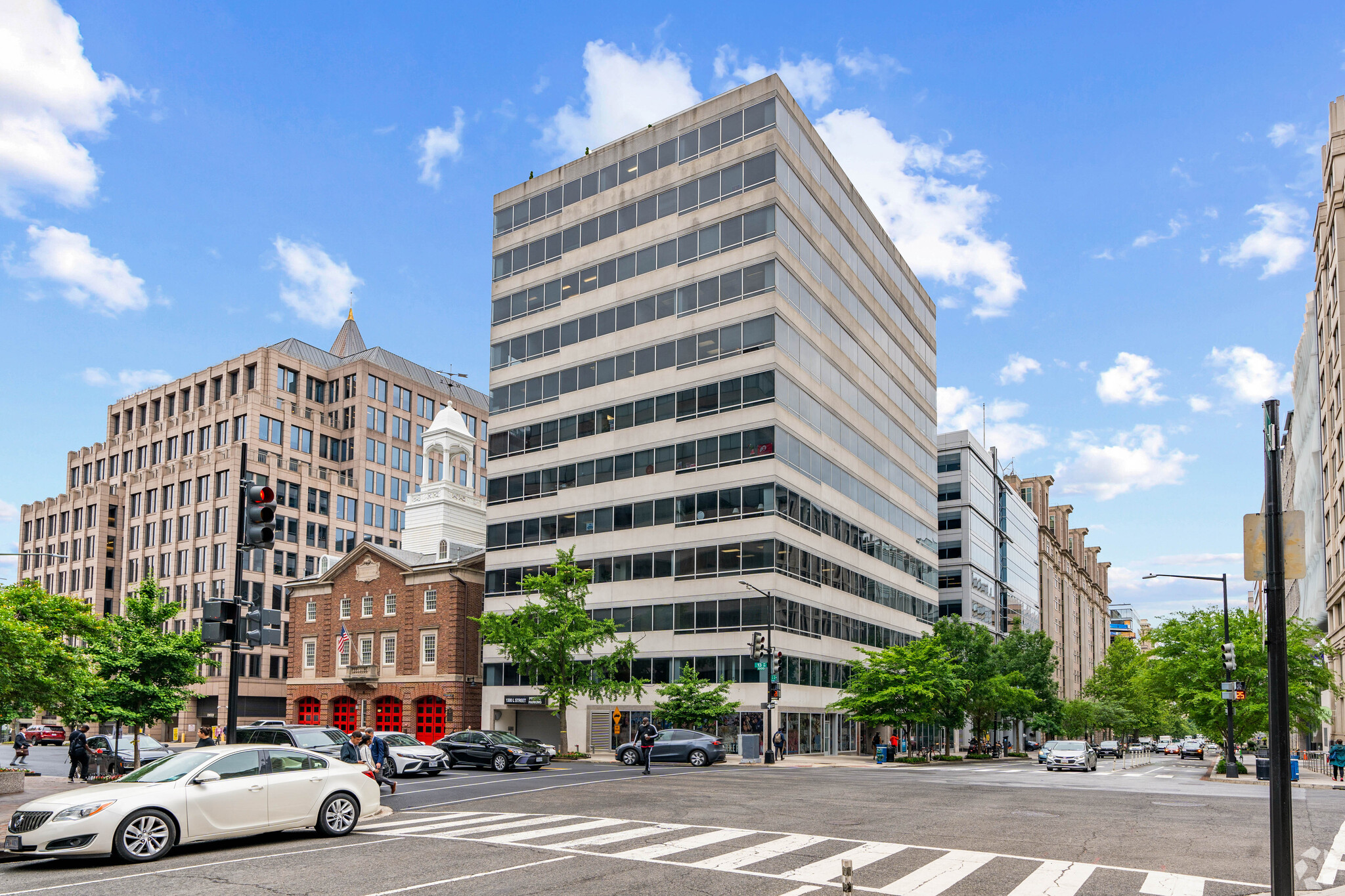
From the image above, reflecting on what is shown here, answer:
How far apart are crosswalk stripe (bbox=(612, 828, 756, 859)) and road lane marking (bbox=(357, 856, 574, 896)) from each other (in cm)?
96

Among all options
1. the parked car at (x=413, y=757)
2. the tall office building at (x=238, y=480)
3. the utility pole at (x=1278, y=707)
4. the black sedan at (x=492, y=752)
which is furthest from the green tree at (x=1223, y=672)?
the tall office building at (x=238, y=480)

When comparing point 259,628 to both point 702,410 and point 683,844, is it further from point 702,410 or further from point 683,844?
point 702,410

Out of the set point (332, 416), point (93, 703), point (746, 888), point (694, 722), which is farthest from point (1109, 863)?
point (332, 416)

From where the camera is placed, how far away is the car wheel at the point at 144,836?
14328 mm

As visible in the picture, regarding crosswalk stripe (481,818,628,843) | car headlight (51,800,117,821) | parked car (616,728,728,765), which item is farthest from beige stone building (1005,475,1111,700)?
car headlight (51,800,117,821)

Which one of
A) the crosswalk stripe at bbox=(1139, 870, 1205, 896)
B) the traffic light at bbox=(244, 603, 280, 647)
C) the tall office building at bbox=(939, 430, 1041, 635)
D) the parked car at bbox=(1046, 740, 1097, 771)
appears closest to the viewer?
the crosswalk stripe at bbox=(1139, 870, 1205, 896)

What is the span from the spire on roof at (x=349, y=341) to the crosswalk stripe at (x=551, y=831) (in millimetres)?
102549

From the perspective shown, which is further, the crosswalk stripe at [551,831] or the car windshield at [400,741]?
the car windshield at [400,741]

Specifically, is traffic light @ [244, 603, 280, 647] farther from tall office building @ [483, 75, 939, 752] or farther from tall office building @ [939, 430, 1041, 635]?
tall office building @ [939, 430, 1041, 635]

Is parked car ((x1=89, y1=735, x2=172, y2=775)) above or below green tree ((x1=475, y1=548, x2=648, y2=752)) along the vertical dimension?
below

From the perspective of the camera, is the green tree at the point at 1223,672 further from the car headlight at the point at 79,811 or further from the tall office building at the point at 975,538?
the car headlight at the point at 79,811

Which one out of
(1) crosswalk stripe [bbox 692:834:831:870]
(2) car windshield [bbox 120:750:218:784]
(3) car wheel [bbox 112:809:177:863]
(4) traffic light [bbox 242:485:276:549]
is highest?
(4) traffic light [bbox 242:485:276:549]

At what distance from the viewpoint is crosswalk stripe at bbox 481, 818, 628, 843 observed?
17109 millimetres

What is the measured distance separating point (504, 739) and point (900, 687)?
21.9m
